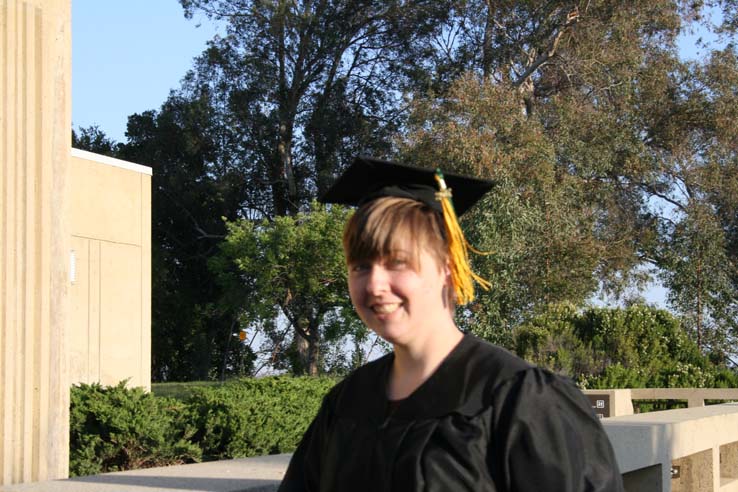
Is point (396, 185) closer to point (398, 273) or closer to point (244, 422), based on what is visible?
point (398, 273)

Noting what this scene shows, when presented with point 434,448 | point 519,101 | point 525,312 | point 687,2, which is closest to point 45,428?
point 434,448

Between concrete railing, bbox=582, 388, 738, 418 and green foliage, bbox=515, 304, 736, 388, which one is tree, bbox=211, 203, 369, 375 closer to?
green foliage, bbox=515, 304, 736, 388

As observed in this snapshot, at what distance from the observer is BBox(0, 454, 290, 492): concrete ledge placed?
4.27m

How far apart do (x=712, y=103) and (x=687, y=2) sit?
4329 millimetres

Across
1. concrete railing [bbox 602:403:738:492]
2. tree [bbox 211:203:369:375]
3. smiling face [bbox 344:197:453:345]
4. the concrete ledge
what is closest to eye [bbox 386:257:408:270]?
smiling face [bbox 344:197:453:345]

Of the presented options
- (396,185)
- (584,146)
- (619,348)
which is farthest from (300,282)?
(396,185)

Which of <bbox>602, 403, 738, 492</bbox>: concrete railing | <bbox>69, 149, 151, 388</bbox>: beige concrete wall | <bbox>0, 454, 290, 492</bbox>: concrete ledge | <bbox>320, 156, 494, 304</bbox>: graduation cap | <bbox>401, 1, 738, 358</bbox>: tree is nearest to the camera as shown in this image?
<bbox>320, 156, 494, 304</bbox>: graduation cap

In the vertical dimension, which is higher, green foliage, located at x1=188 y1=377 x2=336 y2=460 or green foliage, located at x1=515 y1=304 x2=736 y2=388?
green foliage, located at x1=515 y1=304 x2=736 y2=388

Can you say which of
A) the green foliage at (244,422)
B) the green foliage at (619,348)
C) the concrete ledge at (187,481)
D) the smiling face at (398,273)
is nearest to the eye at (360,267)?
the smiling face at (398,273)

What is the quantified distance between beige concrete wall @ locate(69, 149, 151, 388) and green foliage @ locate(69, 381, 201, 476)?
17.5ft

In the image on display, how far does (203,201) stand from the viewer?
3488 cm

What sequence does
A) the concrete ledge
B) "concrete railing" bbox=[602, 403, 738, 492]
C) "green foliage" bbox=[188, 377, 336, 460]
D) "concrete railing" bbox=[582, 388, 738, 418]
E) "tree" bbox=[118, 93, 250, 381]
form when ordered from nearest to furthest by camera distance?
1. the concrete ledge
2. "concrete railing" bbox=[602, 403, 738, 492]
3. "green foliage" bbox=[188, 377, 336, 460]
4. "concrete railing" bbox=[582, 388, 738, 418]
5. "tree" bbox=[118, 93, 250, 381]

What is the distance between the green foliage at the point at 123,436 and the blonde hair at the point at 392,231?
6392 mm

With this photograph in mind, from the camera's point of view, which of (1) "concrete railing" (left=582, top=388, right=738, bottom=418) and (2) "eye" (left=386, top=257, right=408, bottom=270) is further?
(1) "concrete railing" (left=582, top=388, right=738, bottom=418)
